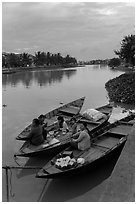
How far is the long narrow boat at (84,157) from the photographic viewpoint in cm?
578

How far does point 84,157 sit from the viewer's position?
6.62m

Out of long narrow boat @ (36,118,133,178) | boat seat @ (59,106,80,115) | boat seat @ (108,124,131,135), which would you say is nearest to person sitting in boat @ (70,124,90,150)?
long narrow boat @ (36,118,133,178)

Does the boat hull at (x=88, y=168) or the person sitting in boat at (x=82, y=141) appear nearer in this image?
the boat hull at (x=88, y=168)

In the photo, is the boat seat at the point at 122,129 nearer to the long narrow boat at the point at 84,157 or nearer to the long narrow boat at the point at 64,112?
the long narrow boat at the point at 84,157

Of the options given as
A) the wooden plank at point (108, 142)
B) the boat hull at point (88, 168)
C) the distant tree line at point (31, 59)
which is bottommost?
the boat hull at point (88, 168)

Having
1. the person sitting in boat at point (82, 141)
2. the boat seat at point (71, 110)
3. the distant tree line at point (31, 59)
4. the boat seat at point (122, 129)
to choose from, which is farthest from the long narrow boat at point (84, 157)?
the distant tree line at point (31, 59)

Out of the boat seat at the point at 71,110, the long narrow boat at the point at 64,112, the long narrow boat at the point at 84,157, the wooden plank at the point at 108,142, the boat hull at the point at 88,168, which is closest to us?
the boat hull at the point at 88,168

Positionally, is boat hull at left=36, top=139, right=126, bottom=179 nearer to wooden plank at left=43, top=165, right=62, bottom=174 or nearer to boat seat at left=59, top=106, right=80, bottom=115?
wooden plank at left=43, top=165, right=62, bottom=174

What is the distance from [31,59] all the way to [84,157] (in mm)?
83953

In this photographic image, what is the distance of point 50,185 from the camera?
20.6 feet

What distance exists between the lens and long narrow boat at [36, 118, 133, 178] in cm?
578

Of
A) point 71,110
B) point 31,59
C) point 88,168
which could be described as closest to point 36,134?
point 88,168

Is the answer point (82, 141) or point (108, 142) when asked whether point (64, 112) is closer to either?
point (108, 142)

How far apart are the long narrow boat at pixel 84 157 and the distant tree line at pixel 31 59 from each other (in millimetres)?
62495
